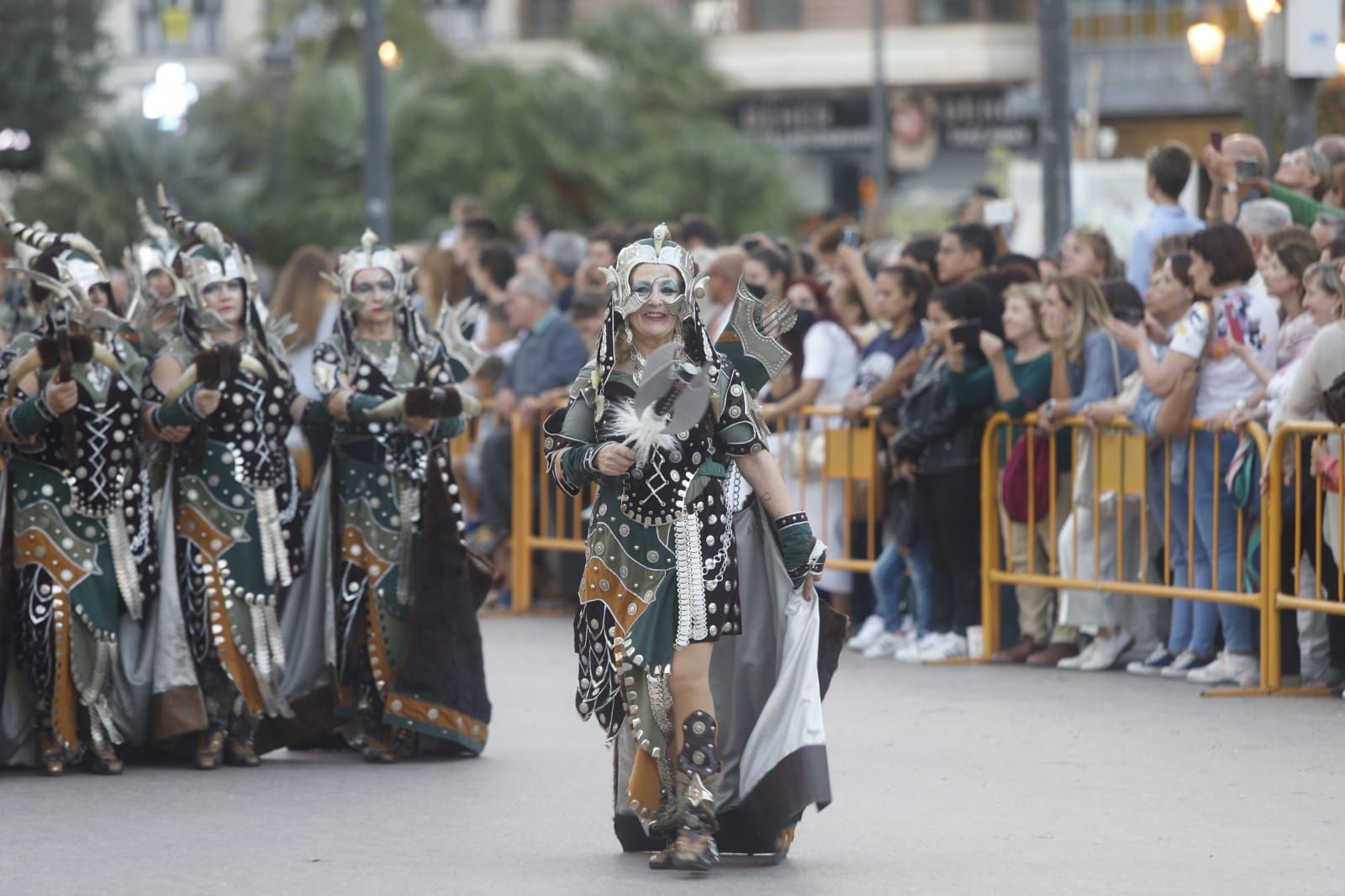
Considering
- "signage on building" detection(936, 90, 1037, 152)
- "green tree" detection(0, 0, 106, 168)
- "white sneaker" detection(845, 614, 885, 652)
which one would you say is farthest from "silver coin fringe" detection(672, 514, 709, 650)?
"signage on building" detection(936, 90, 1037, 152)

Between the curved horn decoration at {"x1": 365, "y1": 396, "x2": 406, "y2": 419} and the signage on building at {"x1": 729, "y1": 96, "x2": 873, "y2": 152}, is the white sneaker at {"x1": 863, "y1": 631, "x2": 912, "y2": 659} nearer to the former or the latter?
the curved horn decoration at {"x1": 365, "y1": 396, "x2": 406, "y2": 419}

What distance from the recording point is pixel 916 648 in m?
11.5

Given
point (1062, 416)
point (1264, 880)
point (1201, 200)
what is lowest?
point (1264, 880)

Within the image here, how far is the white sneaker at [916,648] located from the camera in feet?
37.7

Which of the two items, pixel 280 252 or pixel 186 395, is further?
pixel 280 252

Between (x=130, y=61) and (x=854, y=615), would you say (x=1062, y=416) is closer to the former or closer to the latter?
(x=854, y=615)

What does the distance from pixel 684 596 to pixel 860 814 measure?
1.40 meters

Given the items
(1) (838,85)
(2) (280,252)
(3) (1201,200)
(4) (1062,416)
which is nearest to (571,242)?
(3) (1201,200)

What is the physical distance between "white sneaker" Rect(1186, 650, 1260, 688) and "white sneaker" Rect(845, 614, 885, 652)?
1.96 metres

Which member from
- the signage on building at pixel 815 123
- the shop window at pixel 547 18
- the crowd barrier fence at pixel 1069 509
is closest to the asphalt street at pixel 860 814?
the crowd barrier fence at pixel 1069 509

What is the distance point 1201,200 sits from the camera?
44.6ft

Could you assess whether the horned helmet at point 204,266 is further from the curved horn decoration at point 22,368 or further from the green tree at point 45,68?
the green tree at point 45,68

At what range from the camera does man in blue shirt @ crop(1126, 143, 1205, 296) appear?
11883 millimetres

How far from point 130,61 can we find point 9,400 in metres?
41.3
